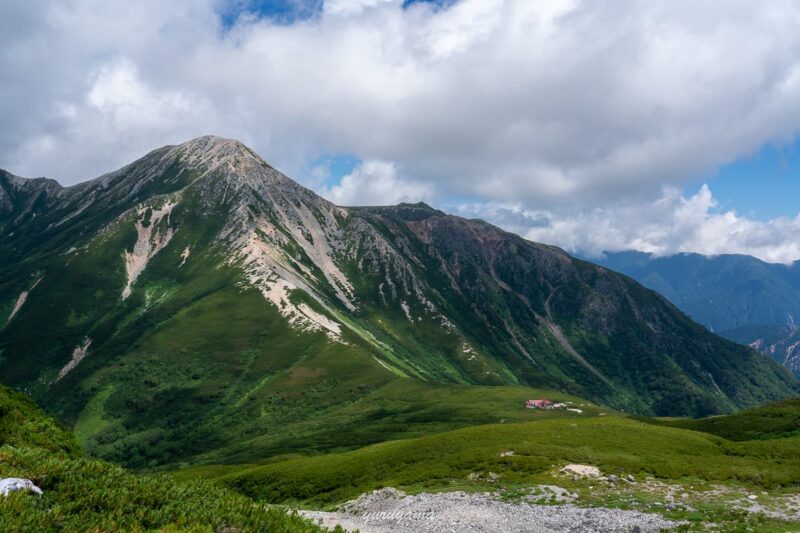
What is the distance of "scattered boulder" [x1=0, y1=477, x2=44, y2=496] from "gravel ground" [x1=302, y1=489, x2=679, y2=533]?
91.5 ft

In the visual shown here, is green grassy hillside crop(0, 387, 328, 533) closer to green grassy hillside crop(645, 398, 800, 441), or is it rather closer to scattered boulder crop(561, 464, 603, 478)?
scattered boulder crop(561, 464, 603, 478)

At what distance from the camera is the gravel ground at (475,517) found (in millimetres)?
42253

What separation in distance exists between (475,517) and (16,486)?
37.4m

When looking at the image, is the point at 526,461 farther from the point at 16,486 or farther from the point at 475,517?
the point at 16,486

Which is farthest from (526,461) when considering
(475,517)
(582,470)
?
(475,517)

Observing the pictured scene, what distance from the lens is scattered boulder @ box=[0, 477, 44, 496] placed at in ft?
61.7

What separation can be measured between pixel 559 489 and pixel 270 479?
48162mm

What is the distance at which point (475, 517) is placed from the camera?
46156mm

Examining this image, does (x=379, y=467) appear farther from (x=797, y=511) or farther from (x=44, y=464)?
(x=44, y=464)

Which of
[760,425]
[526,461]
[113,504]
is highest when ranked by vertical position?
[113,504]

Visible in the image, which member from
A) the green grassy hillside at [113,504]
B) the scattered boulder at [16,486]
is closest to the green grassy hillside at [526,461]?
the green grassy hillside at [113,504]

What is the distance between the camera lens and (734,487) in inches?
1989

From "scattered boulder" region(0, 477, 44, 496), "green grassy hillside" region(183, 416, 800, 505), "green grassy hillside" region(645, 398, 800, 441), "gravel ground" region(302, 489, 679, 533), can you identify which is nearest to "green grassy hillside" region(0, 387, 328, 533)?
"scattered boulder" region(0, 477, 44, 496)

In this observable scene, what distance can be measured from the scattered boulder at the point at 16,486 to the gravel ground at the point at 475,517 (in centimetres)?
2789
